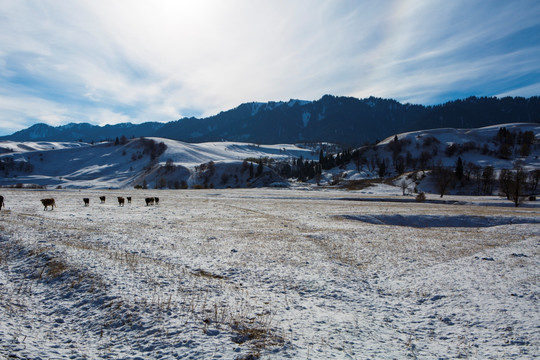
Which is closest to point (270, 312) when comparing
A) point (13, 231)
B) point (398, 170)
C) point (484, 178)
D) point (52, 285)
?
point (52, 285)

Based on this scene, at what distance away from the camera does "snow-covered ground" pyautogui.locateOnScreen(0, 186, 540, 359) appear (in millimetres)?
8555

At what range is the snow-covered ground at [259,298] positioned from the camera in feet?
28.1

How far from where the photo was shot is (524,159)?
649ft

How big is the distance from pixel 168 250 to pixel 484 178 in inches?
6221

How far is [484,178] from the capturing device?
5236 inches

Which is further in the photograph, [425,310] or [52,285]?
[52,285]

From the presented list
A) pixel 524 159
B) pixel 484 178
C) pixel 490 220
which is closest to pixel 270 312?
pixel 490 220

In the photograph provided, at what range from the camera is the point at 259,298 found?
11969mm

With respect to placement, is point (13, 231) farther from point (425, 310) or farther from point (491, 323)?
point (491, 323)

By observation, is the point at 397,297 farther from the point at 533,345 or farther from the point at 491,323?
the point at 533,345

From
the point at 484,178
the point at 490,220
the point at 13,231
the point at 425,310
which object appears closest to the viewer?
the point at 425,310

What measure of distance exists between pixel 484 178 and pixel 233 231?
150243 millimetres

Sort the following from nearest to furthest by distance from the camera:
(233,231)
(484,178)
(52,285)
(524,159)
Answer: (52,285) < (233,231) < (484,178) < (524,159)

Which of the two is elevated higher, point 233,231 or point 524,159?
point 524,159
